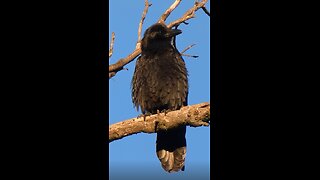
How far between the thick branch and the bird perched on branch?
61 centimetres

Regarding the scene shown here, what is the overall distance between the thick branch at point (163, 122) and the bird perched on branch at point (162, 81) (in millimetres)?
613

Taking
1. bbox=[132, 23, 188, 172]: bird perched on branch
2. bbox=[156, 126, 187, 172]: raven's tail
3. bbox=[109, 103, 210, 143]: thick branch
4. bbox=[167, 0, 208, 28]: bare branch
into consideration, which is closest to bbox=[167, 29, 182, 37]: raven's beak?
bbox=[132, 23, 188, 172]: bird perched on branch

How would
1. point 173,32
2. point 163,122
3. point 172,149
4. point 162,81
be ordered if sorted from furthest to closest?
1. point 173,32
2. point 162,81
3. point 172,149
4. point 163,122

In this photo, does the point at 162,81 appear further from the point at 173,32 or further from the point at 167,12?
the point at 167,12

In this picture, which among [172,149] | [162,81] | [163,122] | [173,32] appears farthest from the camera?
[173,32]

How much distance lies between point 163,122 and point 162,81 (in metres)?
0.93

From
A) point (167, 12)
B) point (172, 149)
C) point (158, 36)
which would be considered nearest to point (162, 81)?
point (158, 36)

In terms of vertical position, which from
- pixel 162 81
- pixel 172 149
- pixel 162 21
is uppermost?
pixel 162 21

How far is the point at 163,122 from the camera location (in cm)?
401

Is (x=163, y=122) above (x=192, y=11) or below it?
below

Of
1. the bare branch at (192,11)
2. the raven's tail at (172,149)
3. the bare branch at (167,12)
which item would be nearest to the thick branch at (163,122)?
the raven's tail at (172,149)
